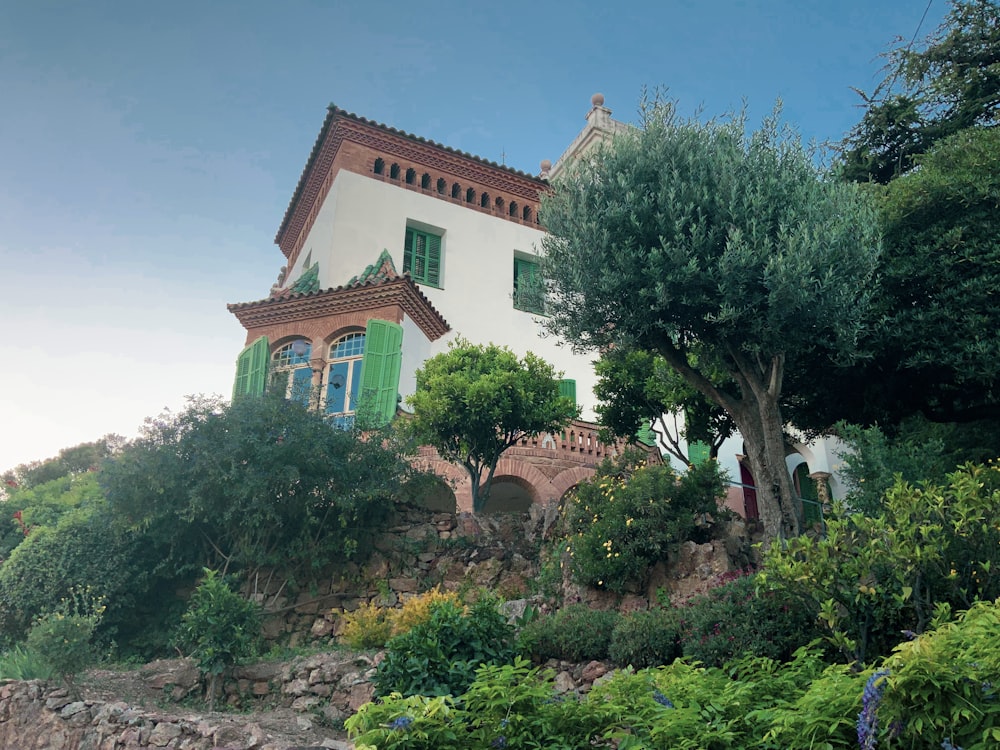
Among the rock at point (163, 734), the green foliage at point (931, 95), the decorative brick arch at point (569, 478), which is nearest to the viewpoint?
the rock at point (163, 734)

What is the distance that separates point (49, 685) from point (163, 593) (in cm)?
355

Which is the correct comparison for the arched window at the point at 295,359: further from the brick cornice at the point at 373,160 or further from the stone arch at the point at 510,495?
the brick cornice at the point at 373,160

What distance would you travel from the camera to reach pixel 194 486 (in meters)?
12.8

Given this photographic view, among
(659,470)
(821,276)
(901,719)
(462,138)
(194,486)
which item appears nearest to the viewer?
(901,719)

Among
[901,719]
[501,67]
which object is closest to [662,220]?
[501,67]

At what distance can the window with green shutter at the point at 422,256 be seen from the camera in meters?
23.6

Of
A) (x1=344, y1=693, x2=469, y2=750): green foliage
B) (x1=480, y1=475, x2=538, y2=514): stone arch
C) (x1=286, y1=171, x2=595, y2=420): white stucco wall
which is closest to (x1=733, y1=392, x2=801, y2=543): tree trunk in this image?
(x1=344, y1=693, x2=469, y2=750): green foliage

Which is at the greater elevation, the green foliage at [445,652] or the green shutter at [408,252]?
the green shutter at [408,252]

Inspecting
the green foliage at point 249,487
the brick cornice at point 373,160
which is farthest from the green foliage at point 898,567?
the brick cornice at point 373,160

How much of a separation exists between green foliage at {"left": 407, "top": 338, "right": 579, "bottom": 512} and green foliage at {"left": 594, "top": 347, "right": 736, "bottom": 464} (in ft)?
3.72

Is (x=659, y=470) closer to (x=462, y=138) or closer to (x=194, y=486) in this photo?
(x=194, y=486)

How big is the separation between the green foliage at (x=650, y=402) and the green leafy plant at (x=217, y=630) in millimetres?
8791

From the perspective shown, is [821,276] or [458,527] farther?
[458,527]

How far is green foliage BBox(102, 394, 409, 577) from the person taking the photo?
12758mm
